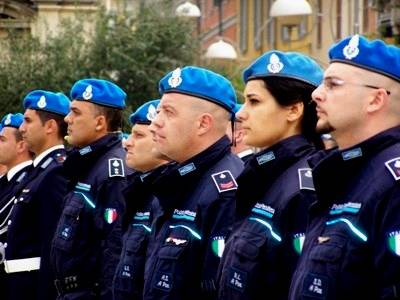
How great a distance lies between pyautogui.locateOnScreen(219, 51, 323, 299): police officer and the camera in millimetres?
6820

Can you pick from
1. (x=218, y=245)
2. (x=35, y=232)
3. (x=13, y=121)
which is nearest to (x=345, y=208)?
(x=218, y=245)

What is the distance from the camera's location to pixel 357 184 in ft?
20.0

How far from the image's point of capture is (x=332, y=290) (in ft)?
19.5

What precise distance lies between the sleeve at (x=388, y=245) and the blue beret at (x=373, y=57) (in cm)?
57

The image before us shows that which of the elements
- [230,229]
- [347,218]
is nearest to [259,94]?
[230,229]

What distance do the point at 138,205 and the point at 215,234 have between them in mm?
1526

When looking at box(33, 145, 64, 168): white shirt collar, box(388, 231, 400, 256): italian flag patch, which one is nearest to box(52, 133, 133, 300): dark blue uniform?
box(33, 145, 64, 168): white shirt collar

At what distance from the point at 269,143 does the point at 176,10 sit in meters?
15.0

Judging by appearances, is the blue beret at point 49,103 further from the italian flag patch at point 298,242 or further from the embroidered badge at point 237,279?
the italian flag patch at point 298,242

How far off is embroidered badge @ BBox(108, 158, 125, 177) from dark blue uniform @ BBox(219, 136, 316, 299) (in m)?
2.82

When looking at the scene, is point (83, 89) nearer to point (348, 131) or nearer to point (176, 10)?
point (348, 131)

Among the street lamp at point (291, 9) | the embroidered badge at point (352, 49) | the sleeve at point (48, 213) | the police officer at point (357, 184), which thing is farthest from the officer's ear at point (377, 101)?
the street lamp at point (291, 9)

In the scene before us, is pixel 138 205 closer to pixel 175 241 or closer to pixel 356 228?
pixel 175 241

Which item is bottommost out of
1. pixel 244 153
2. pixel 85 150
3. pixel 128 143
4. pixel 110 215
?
pixel 110 215
